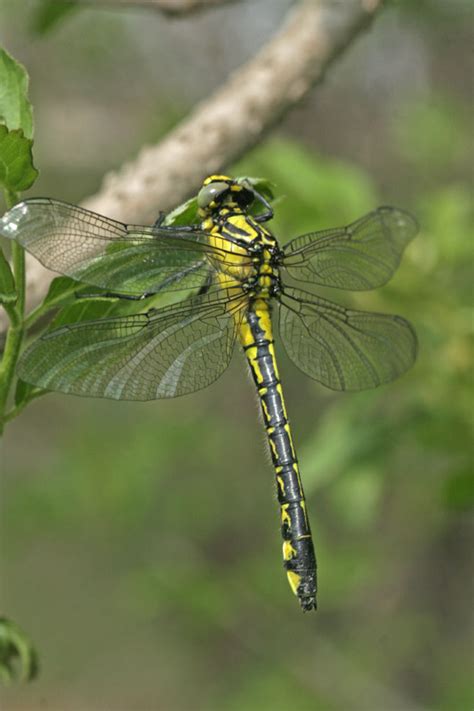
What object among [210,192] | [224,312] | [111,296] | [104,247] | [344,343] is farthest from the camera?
[344,343]

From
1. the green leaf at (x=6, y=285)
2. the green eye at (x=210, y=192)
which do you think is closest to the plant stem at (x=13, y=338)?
the green leaf at (x=6, y=285)

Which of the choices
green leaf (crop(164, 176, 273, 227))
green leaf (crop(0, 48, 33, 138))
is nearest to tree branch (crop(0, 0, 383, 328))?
green leaf (crop(164, 176, 273, 227))

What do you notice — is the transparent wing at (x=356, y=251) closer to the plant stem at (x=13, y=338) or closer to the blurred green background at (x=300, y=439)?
the blurred green background at (x=300, y=439)

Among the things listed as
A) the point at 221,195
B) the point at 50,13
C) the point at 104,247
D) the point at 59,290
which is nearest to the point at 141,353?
the point at 104,247

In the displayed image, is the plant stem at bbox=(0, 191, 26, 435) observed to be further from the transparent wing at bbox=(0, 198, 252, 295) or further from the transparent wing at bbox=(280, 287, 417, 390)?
the transparent wing at bbox=(280, 287, 417, 390)

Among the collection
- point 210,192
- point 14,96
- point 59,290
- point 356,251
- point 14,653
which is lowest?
point 14,653

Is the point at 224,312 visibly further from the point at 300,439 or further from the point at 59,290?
the point at 300,439
